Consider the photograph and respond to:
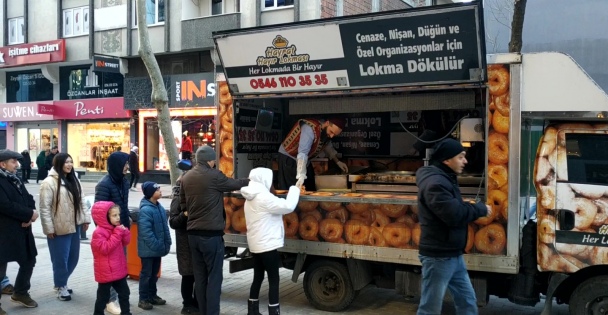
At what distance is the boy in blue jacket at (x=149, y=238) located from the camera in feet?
19.6

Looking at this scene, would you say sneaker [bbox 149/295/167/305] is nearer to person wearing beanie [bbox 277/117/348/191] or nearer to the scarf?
the scarf

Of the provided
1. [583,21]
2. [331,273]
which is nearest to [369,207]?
[331,273]

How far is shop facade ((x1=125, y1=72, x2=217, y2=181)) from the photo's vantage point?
20.9 metres

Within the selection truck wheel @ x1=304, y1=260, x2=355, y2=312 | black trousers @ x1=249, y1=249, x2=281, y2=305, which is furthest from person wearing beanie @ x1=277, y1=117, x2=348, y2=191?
black trousers @ x1=249, y1=249, x2=281, y2=305

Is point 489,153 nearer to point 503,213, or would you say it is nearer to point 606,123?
point 503,213

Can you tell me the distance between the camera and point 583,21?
54.5 feet

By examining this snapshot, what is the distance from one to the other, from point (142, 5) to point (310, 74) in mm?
4633

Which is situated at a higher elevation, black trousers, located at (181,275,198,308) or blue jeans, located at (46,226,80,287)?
blue jeans, located at (46,226,80,287)

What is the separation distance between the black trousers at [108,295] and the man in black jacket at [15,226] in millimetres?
1141

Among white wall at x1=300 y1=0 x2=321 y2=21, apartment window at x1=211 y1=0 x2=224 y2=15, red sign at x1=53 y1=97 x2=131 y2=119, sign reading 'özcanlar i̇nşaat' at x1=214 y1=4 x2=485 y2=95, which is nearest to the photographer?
sign reading 'özcanlar i̇nşaat' at x1=214 y1=4 x2=485 y2=95

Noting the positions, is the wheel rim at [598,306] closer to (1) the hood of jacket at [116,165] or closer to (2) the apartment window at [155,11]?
(1) the hood of jacket at [116,165]

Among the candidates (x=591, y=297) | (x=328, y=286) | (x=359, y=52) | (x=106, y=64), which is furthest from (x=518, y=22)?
(x=106, y=64)

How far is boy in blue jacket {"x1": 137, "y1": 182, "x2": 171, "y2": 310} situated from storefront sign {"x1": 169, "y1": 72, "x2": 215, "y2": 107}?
48.6 ft

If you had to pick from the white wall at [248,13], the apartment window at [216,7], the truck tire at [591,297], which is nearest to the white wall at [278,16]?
the white wall at [248,13]
